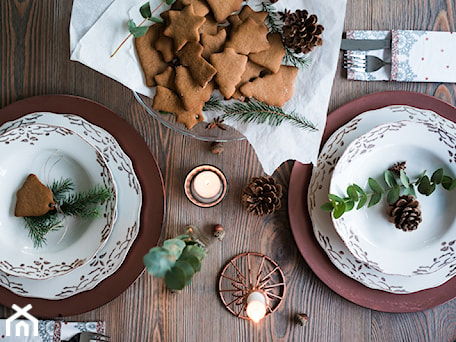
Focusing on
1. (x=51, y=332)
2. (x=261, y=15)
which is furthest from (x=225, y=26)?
(x=51, y=332)

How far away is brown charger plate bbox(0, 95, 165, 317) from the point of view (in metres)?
0.87

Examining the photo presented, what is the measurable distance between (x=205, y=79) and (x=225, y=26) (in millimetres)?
90

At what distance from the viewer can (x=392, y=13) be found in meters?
0.90

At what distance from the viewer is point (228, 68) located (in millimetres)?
659

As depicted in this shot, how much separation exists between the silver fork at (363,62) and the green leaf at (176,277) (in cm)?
→ 55

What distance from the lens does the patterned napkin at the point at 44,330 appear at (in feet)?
2.89

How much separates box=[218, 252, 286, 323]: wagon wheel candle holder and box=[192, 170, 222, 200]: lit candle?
5.2 inches

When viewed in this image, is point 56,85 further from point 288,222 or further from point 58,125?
point 288,222

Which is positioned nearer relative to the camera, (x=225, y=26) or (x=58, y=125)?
(x=225, y=26)

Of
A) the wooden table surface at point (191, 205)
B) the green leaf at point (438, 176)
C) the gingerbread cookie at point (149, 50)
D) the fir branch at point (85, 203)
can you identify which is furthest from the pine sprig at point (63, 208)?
the green leaf at point (438, 176)

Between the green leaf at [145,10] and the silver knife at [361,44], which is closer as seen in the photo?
the green leaf at [145,10]

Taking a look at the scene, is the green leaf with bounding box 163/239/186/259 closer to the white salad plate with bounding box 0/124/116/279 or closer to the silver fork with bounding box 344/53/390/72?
the white salad plate with bounding box 0/124/116/279

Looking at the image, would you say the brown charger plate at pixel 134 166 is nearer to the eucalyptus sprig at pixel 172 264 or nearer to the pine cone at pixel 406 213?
the eucalyptus sprig at pixel 172 264

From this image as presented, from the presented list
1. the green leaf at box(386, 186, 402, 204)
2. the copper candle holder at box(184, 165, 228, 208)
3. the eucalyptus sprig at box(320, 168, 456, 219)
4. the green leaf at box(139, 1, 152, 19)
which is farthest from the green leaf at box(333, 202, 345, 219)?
the green leaf at box(139, 1, 152, 19)
